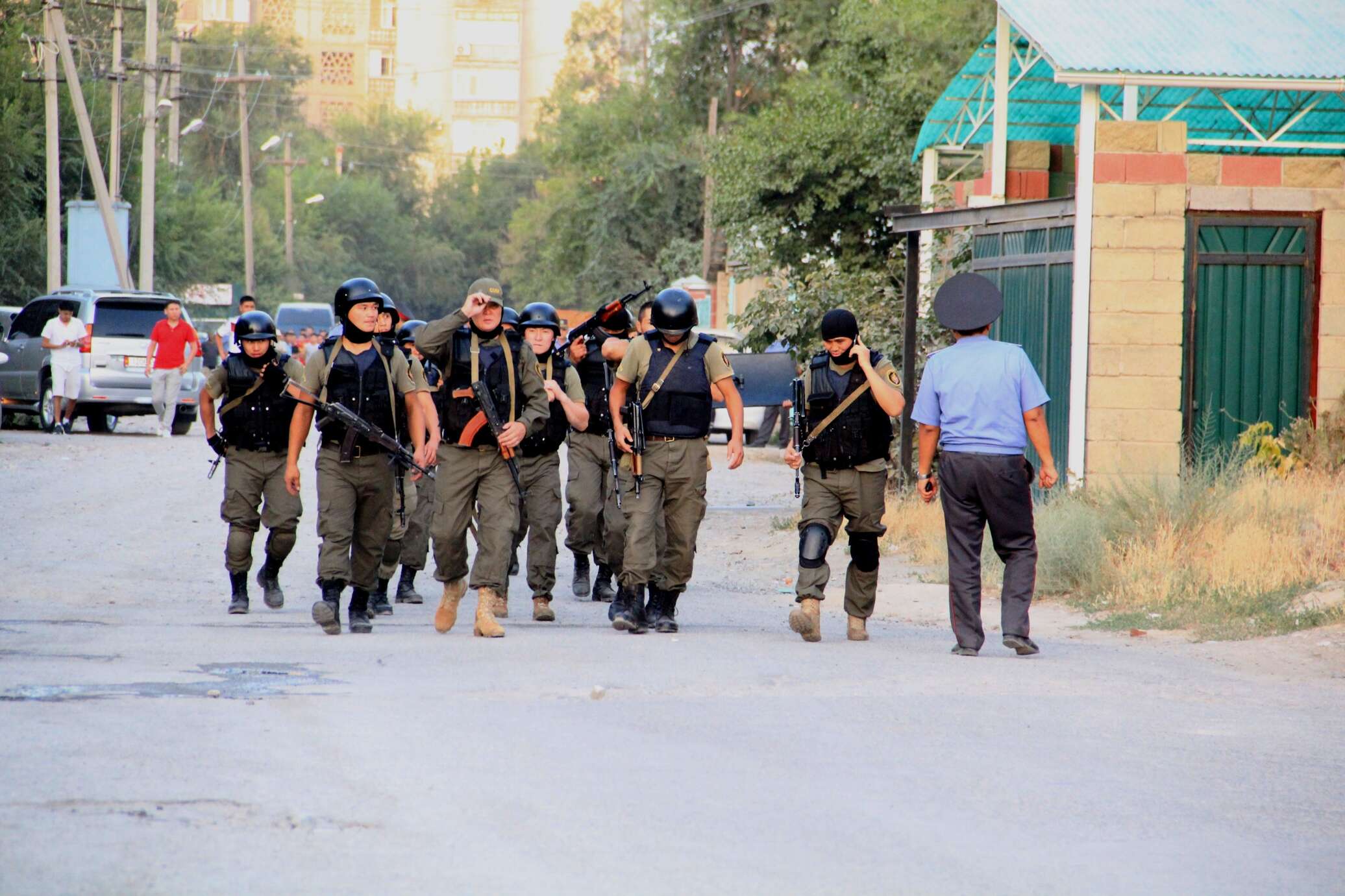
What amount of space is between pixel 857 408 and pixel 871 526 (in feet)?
2.10

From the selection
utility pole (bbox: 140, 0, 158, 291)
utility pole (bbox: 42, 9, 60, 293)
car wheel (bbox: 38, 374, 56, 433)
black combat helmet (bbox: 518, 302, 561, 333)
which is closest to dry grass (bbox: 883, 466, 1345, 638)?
black combat helmet (bbox: 518, 302, 561, 333)

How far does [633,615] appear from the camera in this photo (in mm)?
10172

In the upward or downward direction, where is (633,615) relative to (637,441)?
downward

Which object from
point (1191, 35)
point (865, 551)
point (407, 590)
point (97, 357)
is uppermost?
point (1191, 35)

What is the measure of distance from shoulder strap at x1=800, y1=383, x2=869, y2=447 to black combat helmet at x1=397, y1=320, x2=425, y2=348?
2.39 meters

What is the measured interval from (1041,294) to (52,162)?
25.7 metres

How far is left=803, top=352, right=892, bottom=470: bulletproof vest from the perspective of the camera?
9.80 metres

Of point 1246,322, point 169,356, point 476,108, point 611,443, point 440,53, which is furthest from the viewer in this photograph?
point 476,108

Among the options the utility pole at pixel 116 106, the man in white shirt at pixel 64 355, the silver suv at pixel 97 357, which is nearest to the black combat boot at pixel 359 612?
the man in white shirt at pixel 64 355

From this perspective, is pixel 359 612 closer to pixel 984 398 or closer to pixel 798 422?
pixel 798 422

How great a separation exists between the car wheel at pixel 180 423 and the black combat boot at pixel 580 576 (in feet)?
55.1

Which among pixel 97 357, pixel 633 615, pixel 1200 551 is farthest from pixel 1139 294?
pixel 97 357

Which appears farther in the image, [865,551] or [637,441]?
[637,441]

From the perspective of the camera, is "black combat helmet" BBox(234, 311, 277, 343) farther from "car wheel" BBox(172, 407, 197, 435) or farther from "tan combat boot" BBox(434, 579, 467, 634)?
"car wheel" BBox(172, 407, 197, 435)
